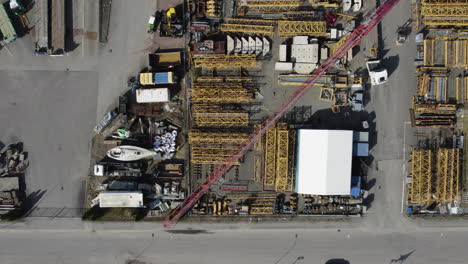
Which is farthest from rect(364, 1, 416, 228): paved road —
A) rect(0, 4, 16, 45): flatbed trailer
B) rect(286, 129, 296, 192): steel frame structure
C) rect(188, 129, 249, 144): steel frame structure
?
rect(0, 4, 16, 45): flatbed trailer

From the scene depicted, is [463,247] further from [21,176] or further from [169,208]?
[21,176]

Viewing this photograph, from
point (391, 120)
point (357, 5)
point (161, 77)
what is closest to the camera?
point (161, 77)

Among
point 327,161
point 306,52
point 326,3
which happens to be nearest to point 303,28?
point 306,52

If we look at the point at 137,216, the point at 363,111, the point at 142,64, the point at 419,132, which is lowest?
the point at 137,216

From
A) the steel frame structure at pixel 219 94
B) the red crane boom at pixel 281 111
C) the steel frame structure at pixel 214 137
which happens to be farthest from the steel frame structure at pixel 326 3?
the steel frame structure at pixel 214 137

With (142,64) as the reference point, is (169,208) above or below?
below

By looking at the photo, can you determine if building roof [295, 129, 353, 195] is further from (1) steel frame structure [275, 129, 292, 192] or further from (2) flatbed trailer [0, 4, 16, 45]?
(2) flatbed trailer [0, 4, 16, 45]

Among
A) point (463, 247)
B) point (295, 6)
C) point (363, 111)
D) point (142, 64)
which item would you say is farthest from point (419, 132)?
point (142, 64)

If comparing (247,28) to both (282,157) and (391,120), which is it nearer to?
(282,157)
